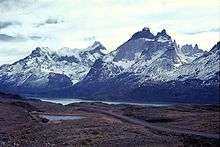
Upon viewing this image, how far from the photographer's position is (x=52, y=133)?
348 feet

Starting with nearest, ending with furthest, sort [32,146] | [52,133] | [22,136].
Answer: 1. [32,146]
2. [22,136]
3. [52,133]

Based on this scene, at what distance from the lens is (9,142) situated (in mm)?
90750

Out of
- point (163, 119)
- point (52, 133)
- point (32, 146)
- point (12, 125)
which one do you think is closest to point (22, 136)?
point (52, 133)

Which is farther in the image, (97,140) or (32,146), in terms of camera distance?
(97,140)

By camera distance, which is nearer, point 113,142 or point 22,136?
point 113,142

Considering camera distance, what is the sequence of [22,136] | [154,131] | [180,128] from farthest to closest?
1. [180,128]
2. [154,131]
3. [22,136]

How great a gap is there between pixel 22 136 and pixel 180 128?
4326 cm

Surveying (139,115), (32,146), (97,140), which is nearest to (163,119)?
(139,115)

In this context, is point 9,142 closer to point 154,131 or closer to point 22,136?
point 22,136

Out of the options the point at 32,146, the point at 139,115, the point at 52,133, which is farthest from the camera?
the point at 139,115

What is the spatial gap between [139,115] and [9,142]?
88.4 meters

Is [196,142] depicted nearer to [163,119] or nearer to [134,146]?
[134,146]

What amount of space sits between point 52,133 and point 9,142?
16556mm

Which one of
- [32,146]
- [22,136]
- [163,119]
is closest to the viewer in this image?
[32,146]
